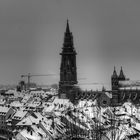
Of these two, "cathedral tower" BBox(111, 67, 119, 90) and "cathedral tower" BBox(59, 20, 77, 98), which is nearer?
"cathedral tower" BBox(111, 67, 119, 90)

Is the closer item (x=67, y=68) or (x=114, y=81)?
(x=114, y=81)

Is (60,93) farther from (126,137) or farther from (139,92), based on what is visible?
(126,137)

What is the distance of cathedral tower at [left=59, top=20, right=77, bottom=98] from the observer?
130m

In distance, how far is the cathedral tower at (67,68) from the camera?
130 m

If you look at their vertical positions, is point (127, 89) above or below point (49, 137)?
above

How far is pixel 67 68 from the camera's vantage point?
13075 centimetres

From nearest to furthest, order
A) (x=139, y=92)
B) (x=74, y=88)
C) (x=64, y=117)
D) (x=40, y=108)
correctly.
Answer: (x=64, y=117), (x=40, y=108), (x=139, y=92), (x=74, y=88)

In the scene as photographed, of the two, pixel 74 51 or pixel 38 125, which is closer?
pixel 38 125

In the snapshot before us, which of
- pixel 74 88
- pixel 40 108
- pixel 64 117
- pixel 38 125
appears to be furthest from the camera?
pixel 74 88

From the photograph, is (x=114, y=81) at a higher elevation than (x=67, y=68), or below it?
below

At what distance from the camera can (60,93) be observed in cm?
12862

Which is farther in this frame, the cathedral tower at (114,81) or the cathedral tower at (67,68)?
the cathedral tower at (67,68)

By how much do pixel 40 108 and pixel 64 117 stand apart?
98.7ft

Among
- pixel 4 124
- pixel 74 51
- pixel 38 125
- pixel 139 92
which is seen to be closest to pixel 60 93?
pixel 74 51
